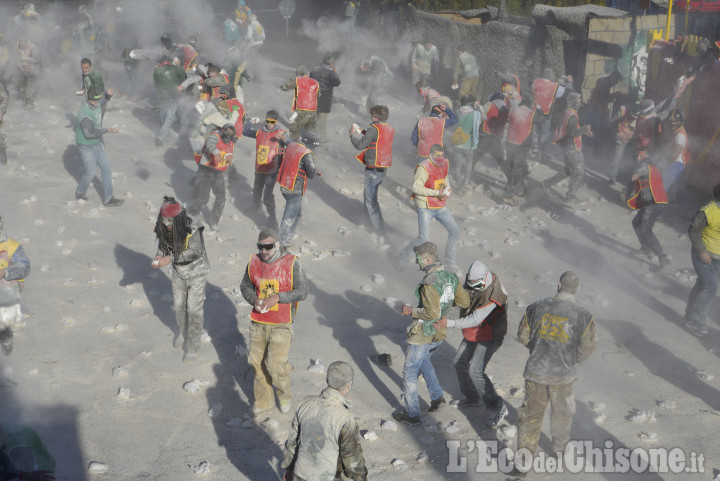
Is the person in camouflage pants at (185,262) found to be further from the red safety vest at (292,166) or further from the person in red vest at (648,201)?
the person in red vest at (648,201)

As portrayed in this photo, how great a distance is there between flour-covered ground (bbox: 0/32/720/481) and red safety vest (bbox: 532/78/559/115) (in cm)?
126

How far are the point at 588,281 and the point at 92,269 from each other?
19.7 ft

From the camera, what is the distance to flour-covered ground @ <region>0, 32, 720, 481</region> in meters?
5.83

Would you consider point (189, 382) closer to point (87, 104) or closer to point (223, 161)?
point (223, 161)

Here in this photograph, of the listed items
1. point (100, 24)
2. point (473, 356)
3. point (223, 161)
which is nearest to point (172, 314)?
point (223, 161)

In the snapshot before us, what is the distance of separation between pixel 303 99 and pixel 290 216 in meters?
3.50

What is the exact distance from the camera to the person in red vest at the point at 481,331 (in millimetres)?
5750

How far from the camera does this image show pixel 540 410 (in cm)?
542

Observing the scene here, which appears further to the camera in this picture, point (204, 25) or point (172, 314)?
point (204, 25)

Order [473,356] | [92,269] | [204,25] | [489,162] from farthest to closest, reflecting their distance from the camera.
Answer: [204,25]
[489,162]
[92,269]
[473,356]

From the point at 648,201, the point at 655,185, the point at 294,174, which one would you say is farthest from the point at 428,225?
the point at 655,185

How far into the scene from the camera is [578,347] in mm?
5262

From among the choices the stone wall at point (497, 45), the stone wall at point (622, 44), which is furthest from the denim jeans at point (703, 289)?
the stone wall at point (497, 45)

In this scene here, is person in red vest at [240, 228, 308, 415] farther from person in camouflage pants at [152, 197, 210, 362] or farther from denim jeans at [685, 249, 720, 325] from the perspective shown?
denim jeans at [685, 249, 720, 325]
